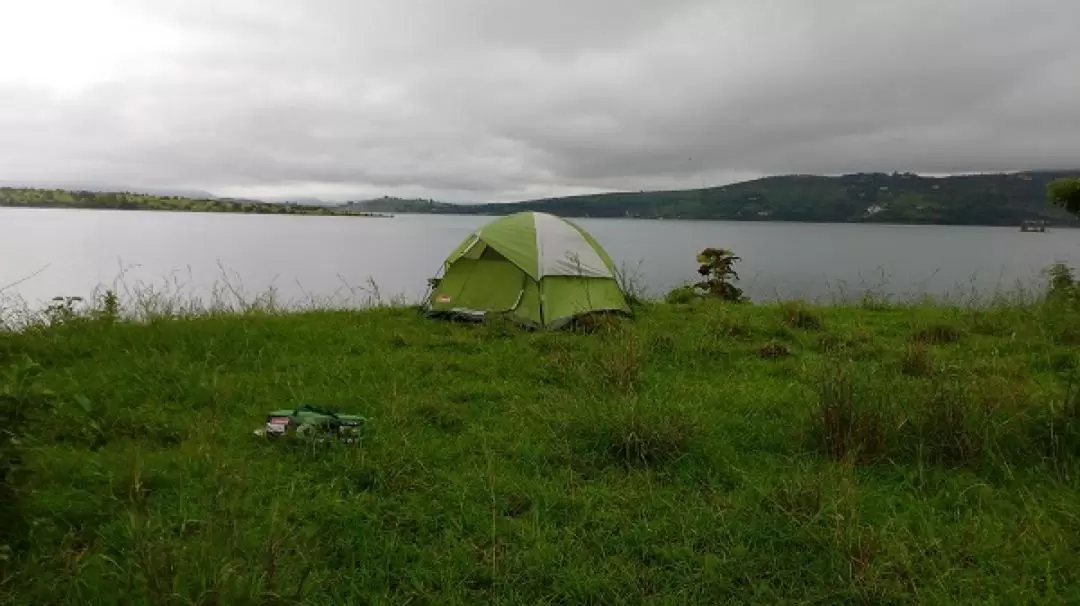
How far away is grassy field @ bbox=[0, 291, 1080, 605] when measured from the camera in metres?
2.79

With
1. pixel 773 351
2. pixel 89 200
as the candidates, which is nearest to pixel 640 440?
pixel 773 351

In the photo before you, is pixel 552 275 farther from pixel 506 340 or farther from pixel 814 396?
pixel 814 396

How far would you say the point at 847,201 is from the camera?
16200 centimetres

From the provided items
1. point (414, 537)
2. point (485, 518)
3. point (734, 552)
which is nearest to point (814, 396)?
point (734, 552)

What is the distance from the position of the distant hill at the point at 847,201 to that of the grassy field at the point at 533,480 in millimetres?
132495

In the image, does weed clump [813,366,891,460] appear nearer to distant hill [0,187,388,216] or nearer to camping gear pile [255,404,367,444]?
camping gear pile [255,404,367,444]

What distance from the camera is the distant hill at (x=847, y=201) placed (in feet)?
463

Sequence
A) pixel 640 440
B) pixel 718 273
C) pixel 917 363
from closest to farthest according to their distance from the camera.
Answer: pixel 640 440 < pixel 917 363 < pixel 718 273

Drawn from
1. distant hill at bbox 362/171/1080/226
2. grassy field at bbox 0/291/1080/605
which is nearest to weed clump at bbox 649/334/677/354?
grassy field at bbox 0/291/1080/605

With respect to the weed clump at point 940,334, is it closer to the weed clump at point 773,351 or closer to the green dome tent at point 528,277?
the weed clump at point 773,351

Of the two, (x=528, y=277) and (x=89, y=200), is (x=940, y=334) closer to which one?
(x=528, y=277)

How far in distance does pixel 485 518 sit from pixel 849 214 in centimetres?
17717

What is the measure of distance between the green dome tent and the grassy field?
89.4 inches

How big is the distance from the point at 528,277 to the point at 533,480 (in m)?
5.56
